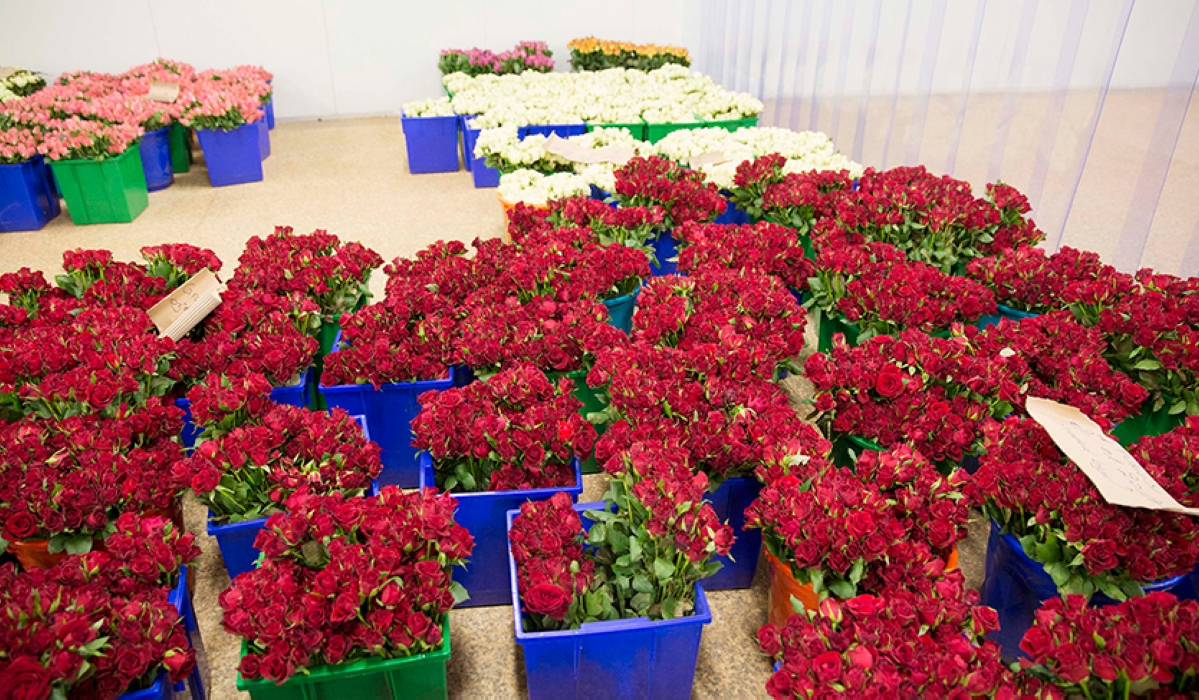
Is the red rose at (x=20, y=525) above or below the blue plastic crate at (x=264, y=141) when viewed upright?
above

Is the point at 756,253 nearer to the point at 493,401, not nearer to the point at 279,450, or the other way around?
the point at 493,401

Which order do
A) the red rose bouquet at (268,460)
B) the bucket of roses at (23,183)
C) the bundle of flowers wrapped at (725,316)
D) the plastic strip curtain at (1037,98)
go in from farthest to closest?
1. the bucket of roses at (23,183)
2. the plastic strip curtain at (1037,98)
3. the bundle of flowers wrapped at (725,316)
4. the red rose bouquet at (268,460)

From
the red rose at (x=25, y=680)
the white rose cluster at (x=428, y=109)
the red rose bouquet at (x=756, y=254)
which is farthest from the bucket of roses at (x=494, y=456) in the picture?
the white rose cluster at (x=428, y=109)

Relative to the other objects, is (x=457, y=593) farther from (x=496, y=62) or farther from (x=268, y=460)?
(x=496, y=62)

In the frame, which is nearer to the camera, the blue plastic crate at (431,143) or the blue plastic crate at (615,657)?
the blue plastic crate at (615,657)

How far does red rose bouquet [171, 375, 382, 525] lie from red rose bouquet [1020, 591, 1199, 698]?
4.27ft

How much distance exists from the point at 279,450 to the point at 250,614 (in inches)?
20.0

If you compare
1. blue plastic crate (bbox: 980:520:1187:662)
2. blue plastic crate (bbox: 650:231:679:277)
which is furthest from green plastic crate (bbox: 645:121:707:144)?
blue plastic crate (bbox: 980:520:1187:662)

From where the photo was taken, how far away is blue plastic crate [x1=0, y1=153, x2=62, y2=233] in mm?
3887

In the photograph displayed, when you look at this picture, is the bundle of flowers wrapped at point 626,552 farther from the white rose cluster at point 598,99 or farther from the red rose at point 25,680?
the white rose cluster at point 598,99

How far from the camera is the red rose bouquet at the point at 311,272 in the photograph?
7.73ft

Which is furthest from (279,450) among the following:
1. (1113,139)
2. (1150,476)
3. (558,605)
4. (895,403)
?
(1113,139)

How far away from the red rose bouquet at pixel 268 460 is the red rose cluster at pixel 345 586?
0.55ft

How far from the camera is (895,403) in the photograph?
5.72 ft
